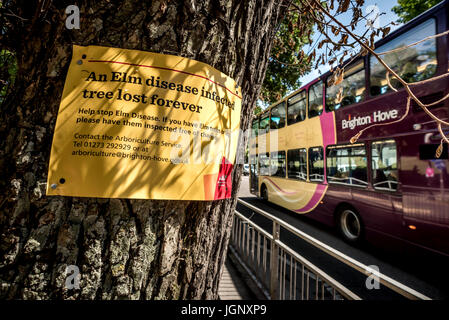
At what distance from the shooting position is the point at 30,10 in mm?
869

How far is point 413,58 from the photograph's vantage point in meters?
4.49

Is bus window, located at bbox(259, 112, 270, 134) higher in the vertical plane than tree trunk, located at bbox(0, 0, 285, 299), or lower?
higher

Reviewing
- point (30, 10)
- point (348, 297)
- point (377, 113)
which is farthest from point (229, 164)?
point (377, 113)

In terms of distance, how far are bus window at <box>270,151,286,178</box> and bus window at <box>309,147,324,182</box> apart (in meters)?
1.88

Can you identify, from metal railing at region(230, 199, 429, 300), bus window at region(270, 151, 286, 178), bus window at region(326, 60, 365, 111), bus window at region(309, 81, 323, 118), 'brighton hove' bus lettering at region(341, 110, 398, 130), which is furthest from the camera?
bus window at region(270, 151, 286, 178)

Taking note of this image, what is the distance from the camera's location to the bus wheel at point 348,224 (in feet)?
19.2

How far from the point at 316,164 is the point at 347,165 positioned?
45.8 inches

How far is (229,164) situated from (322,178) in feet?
20.9

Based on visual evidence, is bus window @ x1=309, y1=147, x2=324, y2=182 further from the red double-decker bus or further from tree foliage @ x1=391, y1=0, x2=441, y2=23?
tree foliage @ x1=391, y1=0, x2=441, y2=23

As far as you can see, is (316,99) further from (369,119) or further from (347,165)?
(347,165)

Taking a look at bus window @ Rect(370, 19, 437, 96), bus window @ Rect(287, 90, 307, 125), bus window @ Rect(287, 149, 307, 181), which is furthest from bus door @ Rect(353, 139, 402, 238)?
Result: bus window @ Rect(287, 90, 307, 125)

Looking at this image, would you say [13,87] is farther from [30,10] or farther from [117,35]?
[117,35]

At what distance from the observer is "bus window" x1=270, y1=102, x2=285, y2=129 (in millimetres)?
9219

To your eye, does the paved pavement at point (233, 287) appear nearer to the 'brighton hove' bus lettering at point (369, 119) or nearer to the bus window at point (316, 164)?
the bus window at point (316, 164)
